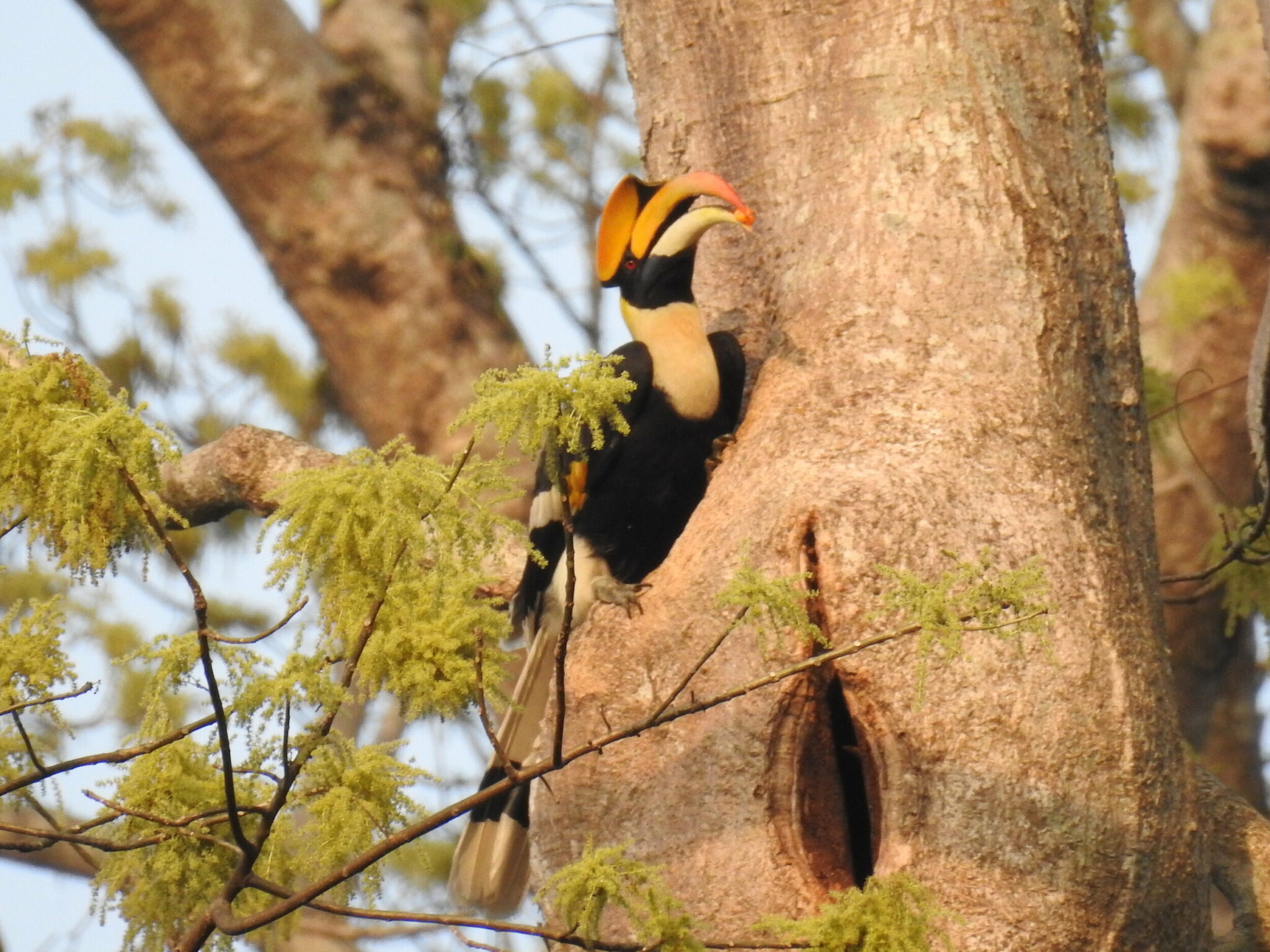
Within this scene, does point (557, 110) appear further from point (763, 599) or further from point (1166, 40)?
point (763, 599)

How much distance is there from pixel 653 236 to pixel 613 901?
141cm

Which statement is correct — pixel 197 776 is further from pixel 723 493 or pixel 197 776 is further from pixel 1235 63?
pixel 1235 63

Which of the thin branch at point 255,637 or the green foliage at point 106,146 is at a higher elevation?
the green foliage at point 106,146

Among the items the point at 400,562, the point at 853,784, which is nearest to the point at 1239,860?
the point at 853,784

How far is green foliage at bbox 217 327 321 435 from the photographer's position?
5.28m

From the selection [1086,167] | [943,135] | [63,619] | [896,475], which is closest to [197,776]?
[63,619]

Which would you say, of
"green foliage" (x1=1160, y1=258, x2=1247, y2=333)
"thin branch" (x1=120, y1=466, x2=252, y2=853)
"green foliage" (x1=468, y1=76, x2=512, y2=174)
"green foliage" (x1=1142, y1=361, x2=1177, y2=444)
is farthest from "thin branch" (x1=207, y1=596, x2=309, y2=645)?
"green foliage" (x1=468, y1=76, x2=512, y2=174)

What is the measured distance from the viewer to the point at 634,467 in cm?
259

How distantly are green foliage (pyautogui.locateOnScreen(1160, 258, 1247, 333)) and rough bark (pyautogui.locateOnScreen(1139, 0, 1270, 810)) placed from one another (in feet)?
0.05

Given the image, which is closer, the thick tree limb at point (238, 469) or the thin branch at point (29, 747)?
the thin branch at point (29, 747)

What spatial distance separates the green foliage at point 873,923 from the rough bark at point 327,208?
284 cm

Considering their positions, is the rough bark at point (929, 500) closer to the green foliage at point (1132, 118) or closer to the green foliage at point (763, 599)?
the green foliage at point (763, 599)

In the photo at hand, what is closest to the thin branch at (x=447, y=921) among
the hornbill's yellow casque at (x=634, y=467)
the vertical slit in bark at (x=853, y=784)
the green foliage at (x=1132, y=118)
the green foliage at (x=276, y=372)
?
the vertical slit in bark at (x=853, y=784)

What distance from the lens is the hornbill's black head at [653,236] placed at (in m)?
2.50
